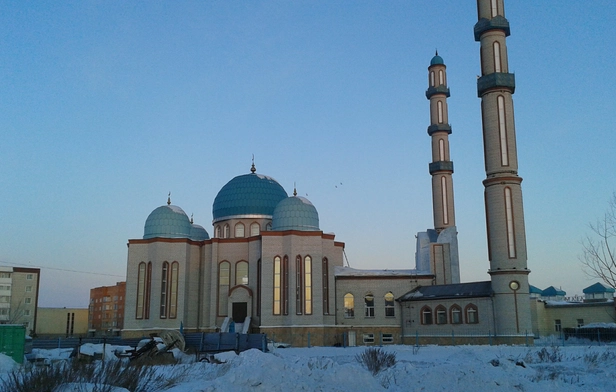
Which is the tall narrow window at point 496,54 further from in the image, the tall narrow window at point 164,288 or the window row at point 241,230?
the tall narrow window at point 164,288

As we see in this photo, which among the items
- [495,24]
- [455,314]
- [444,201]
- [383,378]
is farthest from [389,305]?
[383,378]

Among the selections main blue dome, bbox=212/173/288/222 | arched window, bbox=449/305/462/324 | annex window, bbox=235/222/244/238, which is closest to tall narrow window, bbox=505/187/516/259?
arched window, bbox=449/305/462/324

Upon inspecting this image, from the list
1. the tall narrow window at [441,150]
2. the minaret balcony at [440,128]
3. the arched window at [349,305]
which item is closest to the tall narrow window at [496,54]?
the minaret balcony at [440,128]

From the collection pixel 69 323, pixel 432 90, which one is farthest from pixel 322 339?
pixel 69 323

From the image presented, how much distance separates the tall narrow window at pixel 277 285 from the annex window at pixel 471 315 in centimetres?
1101

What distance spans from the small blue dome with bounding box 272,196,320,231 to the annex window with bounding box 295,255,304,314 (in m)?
2.45

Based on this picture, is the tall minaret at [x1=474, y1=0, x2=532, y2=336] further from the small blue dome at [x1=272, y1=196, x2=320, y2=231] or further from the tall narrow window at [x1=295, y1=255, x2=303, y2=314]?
the small blue dome at [x1=272, y1=196, x2=320, y2=231]

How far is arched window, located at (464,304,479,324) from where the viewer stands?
33.9 meters

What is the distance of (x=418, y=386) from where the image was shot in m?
13.7

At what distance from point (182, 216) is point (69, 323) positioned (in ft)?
146

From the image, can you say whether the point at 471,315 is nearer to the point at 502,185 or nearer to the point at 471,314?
the point at 471,314

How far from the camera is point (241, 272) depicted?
40250mm

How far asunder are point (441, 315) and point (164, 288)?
57.5 ft

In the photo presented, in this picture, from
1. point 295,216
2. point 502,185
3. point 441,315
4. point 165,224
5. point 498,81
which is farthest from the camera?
point 165,224
